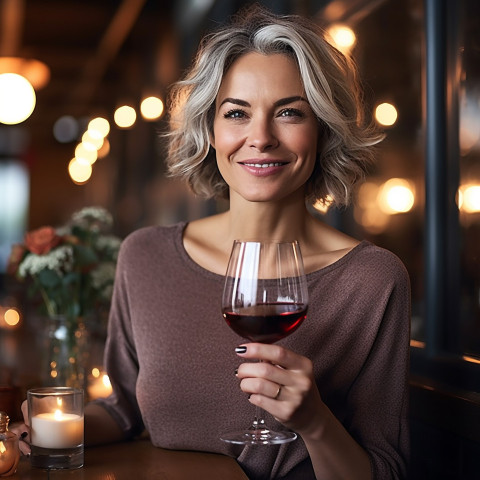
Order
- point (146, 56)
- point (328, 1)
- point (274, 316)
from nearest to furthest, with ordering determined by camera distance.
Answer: point (274, 316) < point (328, 1) < point (146, 56)

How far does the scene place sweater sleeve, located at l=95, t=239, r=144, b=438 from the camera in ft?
6.50

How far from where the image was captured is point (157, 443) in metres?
1.83

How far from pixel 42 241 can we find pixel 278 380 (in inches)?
59.2

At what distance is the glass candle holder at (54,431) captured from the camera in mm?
1507

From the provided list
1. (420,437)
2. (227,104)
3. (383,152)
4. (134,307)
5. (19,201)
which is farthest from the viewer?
(19,201)

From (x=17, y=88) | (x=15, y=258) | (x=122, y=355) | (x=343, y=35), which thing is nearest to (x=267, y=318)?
(x=122, y=355)

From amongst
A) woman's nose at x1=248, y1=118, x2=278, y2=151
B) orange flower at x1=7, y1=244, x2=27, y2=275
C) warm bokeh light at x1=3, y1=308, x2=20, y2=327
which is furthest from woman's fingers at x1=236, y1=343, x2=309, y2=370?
warm bokeh light at x1=3, y1=308, x2=20, y2=327

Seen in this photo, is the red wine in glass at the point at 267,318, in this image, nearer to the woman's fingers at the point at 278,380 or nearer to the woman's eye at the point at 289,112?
the woman's fingers at the point at 278,380

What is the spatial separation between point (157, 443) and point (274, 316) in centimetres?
60

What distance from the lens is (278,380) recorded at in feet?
4.46

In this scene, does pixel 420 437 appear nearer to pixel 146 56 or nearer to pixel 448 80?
pixel 448 80

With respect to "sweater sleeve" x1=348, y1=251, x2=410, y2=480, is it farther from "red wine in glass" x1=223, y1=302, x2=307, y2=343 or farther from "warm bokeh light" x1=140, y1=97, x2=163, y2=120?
"warm bokeh light" x1=140, y1=97, x2=163, y2=120

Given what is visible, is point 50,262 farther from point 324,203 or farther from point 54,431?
point 54,431

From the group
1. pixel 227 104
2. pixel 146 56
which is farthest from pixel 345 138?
pixel 146 56
